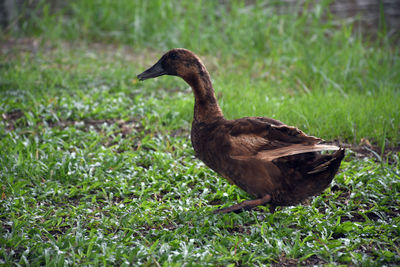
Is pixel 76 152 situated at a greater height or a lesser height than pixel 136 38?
lesser

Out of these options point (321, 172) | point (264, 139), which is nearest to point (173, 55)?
point (264, 139)

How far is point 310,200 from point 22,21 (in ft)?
20.3

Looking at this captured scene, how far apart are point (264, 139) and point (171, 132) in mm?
1988

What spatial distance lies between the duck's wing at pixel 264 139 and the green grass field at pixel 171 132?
532 mm

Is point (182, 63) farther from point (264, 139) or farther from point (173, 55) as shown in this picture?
point (264, 139)

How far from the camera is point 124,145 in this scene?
15.5 feet

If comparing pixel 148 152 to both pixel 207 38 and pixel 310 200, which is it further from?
pixel 207 38

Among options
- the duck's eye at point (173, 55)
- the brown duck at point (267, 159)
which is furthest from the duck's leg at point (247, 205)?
the duck's eye at point (173, 55)

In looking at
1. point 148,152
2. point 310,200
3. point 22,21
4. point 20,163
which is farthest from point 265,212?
point 22,21

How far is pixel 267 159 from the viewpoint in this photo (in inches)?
125

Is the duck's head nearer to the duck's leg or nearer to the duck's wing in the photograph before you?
the duck's wing

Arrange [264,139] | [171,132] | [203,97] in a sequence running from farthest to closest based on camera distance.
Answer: [171,132], [203,97], [264,139]

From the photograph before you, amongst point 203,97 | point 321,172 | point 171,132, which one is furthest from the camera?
point 171,132

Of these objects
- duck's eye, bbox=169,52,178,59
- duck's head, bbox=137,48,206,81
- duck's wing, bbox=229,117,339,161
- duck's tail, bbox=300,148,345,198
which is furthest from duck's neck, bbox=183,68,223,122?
duck's tail, bbox=300,148,345,198
